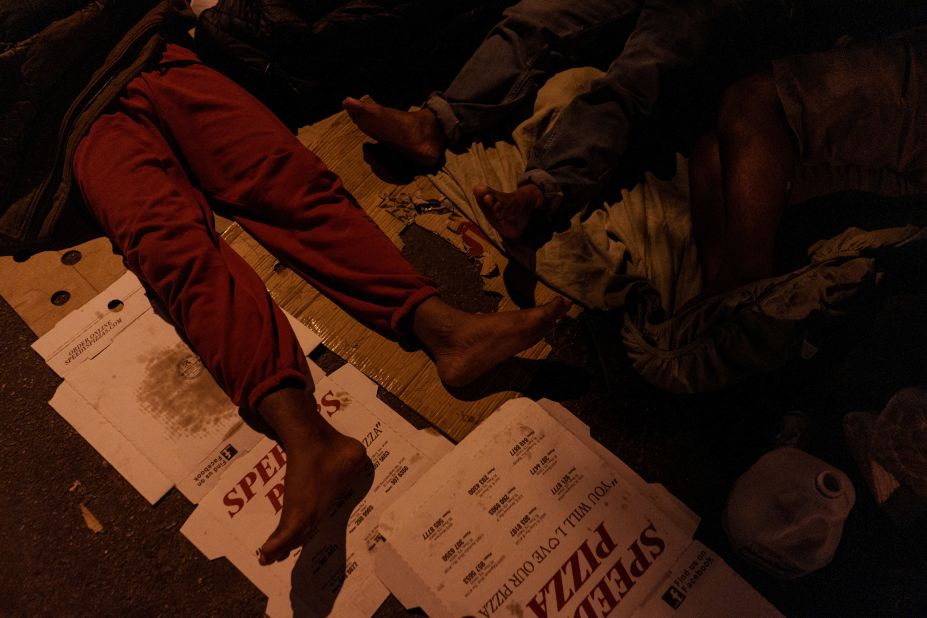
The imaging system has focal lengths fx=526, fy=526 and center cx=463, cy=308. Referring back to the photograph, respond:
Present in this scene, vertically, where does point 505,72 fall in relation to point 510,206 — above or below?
above

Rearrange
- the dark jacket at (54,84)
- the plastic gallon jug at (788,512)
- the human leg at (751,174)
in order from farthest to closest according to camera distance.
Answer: the dark jacket at (54,84)
the human leg at (751,174)
the plastic gallon jug at (788,512)

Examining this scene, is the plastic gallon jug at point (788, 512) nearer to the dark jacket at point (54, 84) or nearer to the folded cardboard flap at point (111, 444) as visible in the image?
the folded cardboard flap at point (111, 444)

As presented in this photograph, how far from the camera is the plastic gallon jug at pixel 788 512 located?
712 millimetres

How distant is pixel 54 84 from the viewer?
974mm

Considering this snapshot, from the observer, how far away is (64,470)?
0.93 metres

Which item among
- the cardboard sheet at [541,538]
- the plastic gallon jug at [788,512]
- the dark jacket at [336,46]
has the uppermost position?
the dark jacket at [336,46]

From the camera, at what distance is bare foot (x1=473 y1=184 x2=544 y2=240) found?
87 cm

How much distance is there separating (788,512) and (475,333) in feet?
1.69

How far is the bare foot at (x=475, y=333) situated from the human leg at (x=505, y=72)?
37 cm

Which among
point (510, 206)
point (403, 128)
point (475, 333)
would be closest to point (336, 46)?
point (403, 128)

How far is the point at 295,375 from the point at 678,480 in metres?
0.65

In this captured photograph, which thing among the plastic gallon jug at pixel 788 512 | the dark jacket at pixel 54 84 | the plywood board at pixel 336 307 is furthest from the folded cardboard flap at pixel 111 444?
the plastic gallon jug at pixel 788 512

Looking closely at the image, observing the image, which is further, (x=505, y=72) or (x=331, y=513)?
(x=505, y=72)

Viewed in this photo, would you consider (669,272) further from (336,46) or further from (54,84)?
(54,84)
